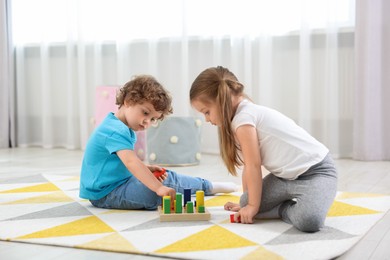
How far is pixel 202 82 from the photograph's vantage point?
158cm

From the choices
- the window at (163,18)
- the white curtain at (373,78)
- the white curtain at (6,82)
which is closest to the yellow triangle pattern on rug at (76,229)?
the white curtain at (373,78)

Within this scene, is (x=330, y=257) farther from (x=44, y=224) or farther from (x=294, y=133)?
(x=44, y=224)

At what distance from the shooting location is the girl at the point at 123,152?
177cm

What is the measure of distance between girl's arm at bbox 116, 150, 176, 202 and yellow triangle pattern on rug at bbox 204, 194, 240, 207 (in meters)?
0.21

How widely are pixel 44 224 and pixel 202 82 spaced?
1.91 feet

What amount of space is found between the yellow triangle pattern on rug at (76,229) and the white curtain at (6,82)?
9.01 feet

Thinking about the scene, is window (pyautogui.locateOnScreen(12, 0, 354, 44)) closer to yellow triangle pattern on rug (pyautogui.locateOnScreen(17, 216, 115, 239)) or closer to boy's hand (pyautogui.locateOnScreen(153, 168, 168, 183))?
boy's hand (pyautogui.locateOnScreen(153, 168, 168, 183))

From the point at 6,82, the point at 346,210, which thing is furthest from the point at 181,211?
the point at 6,82

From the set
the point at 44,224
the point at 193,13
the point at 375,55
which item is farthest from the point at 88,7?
the point at 44,224

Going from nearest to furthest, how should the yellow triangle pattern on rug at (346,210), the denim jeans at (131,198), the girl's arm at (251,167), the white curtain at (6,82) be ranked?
1. the girl's arm at (251,167)
2. the yellow triangle pattern on rug at (346,210)
3. the denim jeans at (131,198)
4. the white curtain at (6,82)

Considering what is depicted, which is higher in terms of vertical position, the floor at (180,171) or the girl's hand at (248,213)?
the girl's hand at (248,213)

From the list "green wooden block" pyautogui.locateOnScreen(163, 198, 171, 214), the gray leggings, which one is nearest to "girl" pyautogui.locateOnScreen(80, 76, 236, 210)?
"green wooden block" pyautogui.locateOnScreen(163, 198, 171, 214)

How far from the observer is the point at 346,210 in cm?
174

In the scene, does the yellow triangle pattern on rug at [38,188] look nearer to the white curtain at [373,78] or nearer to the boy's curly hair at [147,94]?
the boy's curly hair at [147,94]
